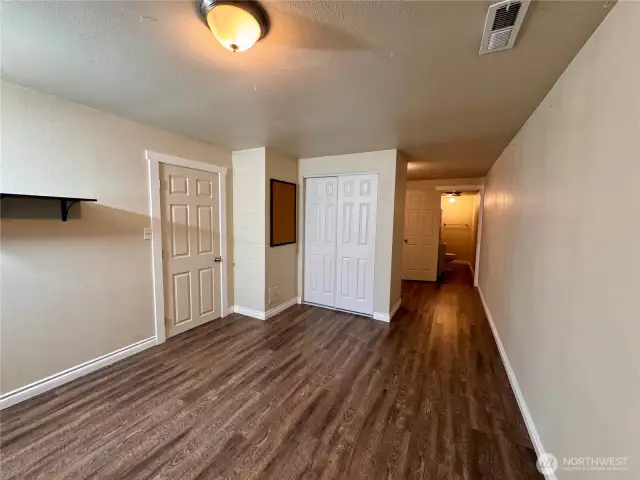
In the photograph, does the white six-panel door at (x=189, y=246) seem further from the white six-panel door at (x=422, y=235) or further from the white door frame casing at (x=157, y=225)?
the white six-panel door at (x=422, y=235)

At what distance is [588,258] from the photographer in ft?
4.00

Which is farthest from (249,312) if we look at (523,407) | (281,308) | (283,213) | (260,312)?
(523,407)

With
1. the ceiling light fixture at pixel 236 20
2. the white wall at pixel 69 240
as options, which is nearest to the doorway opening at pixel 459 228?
the white wall at pixel 69 240

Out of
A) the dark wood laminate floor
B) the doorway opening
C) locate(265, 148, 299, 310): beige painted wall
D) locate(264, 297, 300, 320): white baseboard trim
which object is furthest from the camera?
the doorway opening

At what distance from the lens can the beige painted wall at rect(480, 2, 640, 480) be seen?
96 cm

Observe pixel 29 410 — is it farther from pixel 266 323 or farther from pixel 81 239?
pixel 266 323

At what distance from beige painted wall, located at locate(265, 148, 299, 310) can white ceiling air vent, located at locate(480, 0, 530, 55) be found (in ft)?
8.77

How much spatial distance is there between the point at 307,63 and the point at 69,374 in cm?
304

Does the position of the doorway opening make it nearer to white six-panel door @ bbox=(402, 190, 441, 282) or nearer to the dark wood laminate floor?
white six-panel door @ bbox=(402, 190, 441, 282)

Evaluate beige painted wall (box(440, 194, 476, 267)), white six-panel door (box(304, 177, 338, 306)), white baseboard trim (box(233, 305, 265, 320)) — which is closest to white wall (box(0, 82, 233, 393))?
white baseboard trim (box(233, 305, 265, 320))

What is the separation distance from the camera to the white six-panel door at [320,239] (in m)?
4.07

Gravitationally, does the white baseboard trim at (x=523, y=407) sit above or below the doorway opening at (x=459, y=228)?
below

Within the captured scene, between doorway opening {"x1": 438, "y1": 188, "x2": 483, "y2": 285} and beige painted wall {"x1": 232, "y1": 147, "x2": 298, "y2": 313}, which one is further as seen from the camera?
doorway opening {"x1": 438, "y1": 188, "x2": 483, "y2": 285}

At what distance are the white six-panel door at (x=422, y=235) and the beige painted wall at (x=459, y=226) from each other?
129 inches
